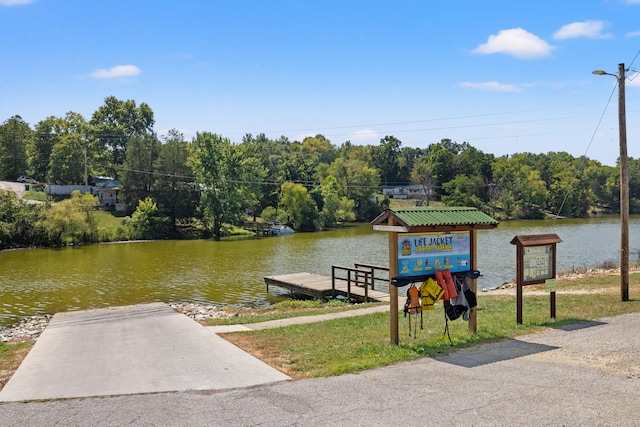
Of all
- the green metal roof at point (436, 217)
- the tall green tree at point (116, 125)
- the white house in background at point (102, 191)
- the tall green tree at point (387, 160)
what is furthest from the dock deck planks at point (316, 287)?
the tall green tree at point (387, 160)

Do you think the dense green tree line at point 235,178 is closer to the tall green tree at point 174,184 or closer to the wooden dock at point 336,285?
the tall green tree at point 174,184

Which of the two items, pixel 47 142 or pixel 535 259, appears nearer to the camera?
pixel 535 259

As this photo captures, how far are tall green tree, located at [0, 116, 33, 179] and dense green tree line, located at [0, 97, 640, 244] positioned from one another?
0.16 meters

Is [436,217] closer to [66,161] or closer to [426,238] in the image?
[426,238]

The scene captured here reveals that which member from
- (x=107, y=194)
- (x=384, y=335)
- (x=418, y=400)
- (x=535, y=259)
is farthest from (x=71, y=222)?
(x=418, y=400)

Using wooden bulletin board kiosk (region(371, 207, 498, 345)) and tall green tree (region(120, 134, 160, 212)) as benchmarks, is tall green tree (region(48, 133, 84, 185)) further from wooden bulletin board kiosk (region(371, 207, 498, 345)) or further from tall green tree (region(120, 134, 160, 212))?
wooden bulletin board kiosk (region(371, 207, 498, 345))

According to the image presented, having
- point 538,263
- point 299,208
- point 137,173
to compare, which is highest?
point 137,173

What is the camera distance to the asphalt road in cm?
609

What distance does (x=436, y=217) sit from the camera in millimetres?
9938

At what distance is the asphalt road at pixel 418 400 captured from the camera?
6.09 m

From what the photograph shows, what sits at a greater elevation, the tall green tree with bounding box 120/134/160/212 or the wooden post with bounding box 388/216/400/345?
the tall green tree with bounding box 120/134/160/212

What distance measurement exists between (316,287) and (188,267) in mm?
15663

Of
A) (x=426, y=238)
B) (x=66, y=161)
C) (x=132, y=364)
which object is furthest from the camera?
(x=66, y=161)

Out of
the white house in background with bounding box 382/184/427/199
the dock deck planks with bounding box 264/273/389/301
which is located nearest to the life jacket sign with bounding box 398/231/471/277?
the dock deck planks with bounding box 264/273/389/301
